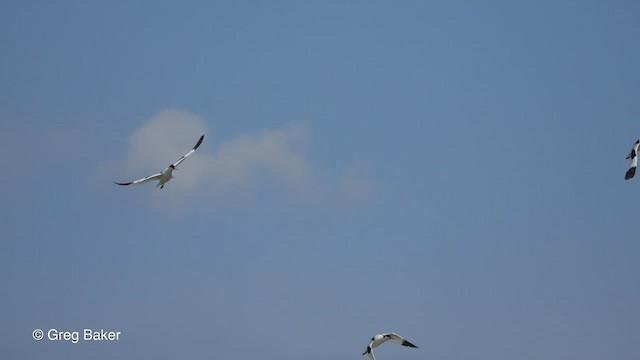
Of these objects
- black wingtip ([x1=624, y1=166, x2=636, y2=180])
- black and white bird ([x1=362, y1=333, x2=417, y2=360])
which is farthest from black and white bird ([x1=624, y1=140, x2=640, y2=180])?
black and white bird ([x1=362, y1=333, x2=417, y2=360])

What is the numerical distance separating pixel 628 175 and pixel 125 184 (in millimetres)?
40941

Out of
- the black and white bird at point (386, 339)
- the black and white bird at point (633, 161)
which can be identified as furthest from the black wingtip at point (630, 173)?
the black and white bird at point (386, 339)

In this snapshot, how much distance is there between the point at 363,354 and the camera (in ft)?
240

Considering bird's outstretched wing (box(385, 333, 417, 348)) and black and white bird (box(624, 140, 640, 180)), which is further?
bird's outstretched wing (box(385, 333, 417, 348))

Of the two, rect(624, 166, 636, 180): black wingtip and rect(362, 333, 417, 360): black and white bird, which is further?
rect(362, 333, 417, 360): black and white bird

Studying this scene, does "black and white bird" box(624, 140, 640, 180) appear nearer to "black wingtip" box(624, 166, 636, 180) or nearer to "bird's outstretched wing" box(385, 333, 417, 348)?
"black wingtip" box(624, 166, 636, 180)

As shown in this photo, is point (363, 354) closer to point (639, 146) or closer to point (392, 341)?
point (392, 341)

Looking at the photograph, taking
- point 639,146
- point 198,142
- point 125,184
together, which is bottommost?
point 639,146

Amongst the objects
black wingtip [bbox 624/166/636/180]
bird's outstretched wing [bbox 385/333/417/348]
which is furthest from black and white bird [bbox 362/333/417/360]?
black wingtip [bbox 624/166/636/180]

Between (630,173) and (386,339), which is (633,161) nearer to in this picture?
(630,173)

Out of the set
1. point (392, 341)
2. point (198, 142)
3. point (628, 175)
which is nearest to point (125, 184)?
point (198, 142)

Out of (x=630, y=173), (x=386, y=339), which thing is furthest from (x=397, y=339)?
(x=630, y=173)

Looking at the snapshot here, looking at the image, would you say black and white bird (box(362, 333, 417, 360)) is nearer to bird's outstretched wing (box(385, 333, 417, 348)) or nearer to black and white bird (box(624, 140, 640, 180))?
bird's outstretched wing (box(385, 333, 417, 348))

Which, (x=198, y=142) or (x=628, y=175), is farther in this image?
(x=198, y=142)
